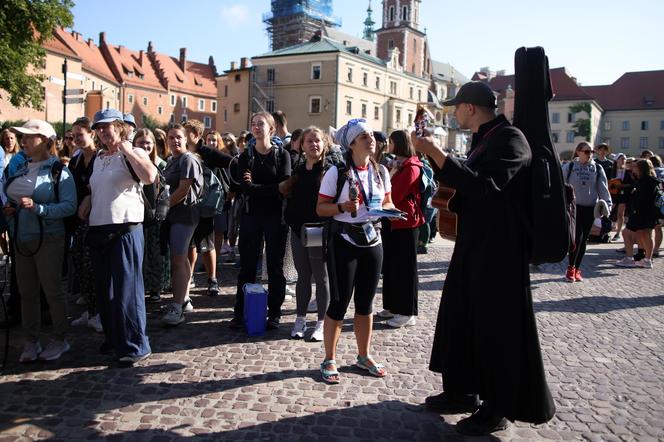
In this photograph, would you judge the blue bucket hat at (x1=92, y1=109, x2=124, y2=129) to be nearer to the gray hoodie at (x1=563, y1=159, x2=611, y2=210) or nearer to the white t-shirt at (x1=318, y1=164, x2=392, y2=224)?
the white t-shirt at (x1=318, y1=164, x2=392, y2=224)

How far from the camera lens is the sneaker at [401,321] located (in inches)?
245

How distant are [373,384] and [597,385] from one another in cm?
189

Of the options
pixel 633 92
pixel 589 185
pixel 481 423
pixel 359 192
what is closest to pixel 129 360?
pixel 359 192

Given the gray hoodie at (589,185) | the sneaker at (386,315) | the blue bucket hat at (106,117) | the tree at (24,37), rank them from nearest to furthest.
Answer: the blue bucket hat at (106,117) → the sneaker at (386,315) → the gray hoodie at (589,185) → the tree at (24,37)

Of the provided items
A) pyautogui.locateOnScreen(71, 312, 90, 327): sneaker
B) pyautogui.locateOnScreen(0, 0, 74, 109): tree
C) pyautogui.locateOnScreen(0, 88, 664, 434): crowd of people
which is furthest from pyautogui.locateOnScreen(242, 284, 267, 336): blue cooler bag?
pyautogui.locateOnScreen(0, 0, 74, 109): tree

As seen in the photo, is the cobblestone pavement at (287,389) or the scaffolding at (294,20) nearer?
the cobblestone pavement at (287,389)

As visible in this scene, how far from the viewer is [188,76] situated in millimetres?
90938

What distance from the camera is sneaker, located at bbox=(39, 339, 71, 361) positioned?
15.8 ft

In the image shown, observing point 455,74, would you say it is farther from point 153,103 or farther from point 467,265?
point 467,265

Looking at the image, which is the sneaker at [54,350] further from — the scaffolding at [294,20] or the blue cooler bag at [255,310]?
the scaffolding at [294,20]

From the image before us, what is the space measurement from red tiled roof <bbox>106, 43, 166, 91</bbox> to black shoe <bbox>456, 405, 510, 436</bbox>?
269ft

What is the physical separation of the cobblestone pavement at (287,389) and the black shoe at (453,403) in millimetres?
64

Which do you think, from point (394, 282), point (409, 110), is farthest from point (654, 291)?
point (409, 110)

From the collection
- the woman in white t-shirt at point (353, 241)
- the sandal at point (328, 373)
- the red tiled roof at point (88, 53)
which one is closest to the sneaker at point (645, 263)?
the woman in white t-shirt at point (353, 241)
